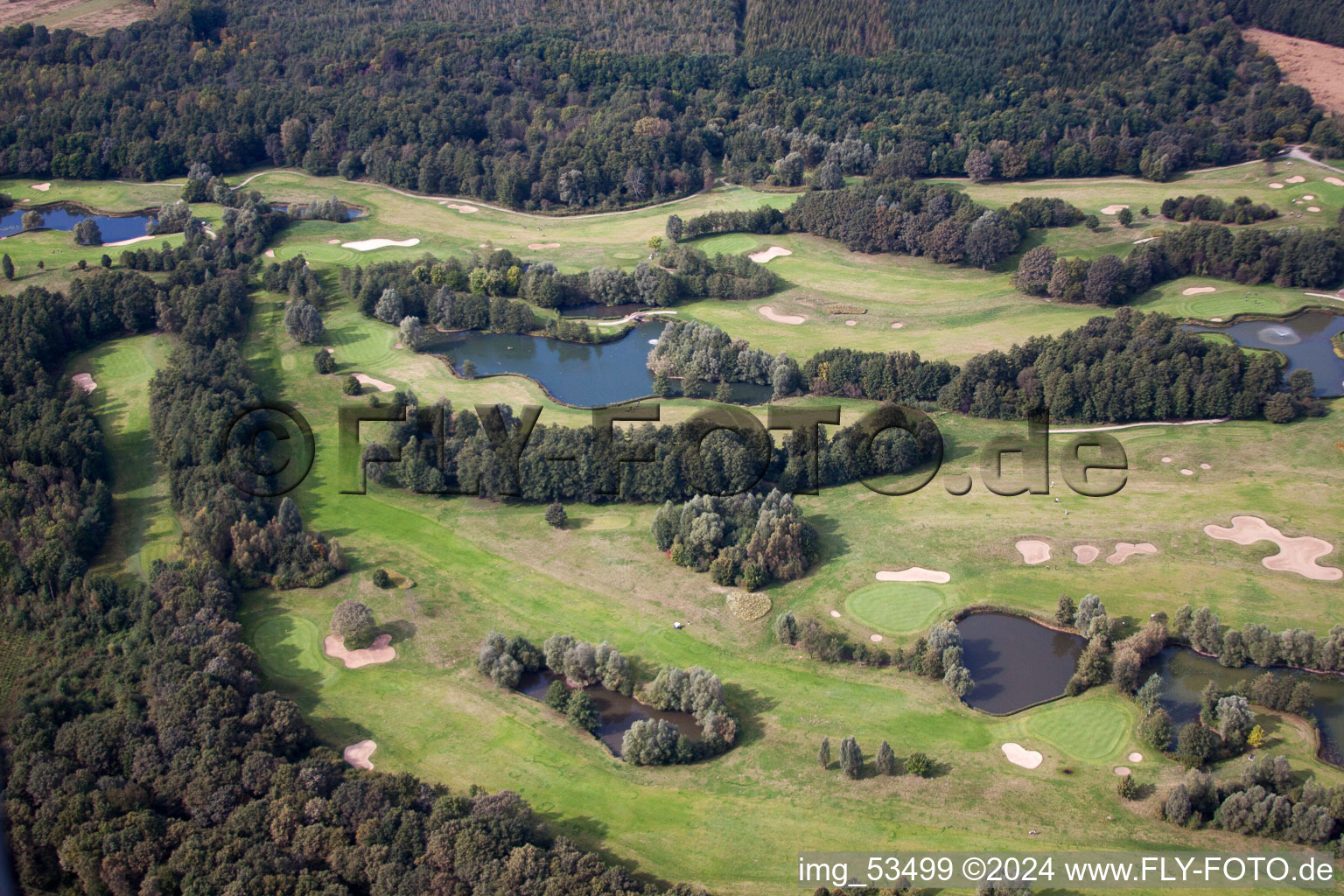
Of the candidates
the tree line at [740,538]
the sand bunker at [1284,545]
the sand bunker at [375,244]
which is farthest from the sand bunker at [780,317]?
the sand bunker at [1284,545]

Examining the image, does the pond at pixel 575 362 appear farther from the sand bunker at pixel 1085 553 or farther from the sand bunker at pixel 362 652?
the sand bunker at pixel 362 652

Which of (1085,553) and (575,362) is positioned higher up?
(575,362)

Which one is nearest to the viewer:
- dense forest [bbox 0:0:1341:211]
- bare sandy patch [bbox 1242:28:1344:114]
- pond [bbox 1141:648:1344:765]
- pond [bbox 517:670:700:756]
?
pond [bbox 1141:648:1344:765]

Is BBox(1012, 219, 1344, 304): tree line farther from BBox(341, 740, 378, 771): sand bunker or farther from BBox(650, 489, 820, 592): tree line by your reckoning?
BBox(341, 740, 378, 771): sand bunker

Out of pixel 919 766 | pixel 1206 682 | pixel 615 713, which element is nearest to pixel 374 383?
pixel 615 713

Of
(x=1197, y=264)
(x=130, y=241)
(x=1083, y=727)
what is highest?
(x=1197, y=264)

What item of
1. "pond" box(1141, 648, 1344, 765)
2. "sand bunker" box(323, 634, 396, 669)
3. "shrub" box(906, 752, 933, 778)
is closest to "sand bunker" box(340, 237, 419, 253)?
"sand bunker" box(323, 634, 396, 669)

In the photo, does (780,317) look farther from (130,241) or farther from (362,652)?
(130,241)
